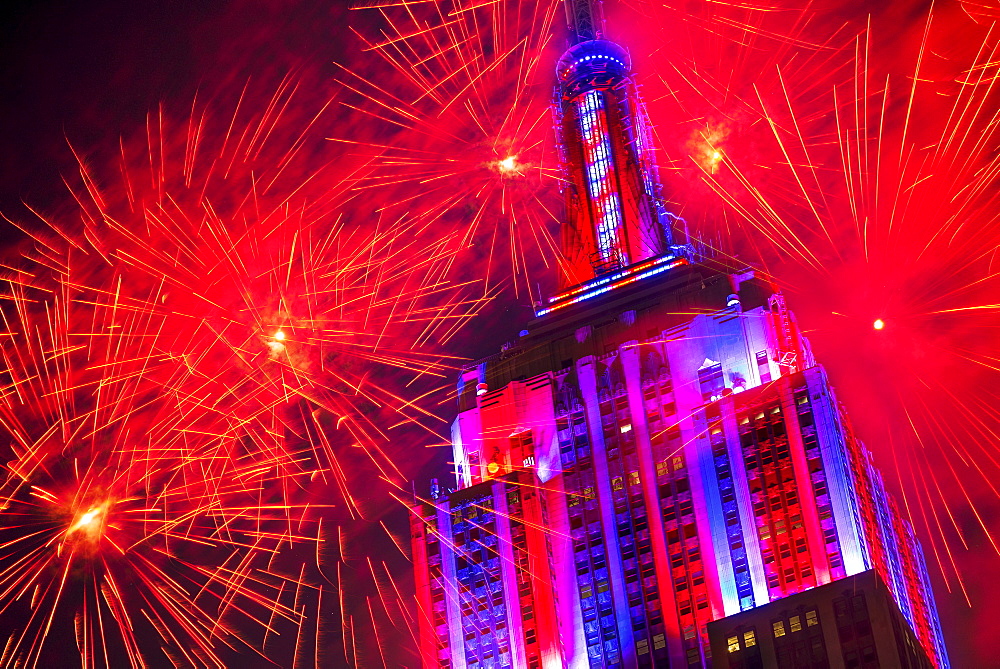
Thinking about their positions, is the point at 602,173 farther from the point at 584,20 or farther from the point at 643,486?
the point at 643,486

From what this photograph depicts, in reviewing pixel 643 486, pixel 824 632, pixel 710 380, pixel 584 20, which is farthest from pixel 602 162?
pixel 824 632

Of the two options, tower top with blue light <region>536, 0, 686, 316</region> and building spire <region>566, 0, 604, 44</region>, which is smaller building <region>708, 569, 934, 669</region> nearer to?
tower top with blue light <region>536, 0, 686, 316</region>

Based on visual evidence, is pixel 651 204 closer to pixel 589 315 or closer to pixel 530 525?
pixel 589 315

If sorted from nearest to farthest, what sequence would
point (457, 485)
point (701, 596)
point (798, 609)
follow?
1. point (798, 609)
2. point (701, 596)
3. point (457, 485)

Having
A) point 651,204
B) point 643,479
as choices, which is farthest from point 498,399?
point 651,204

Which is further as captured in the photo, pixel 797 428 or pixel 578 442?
pixel 578 442

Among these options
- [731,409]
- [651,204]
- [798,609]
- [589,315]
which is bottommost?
[798,609]
